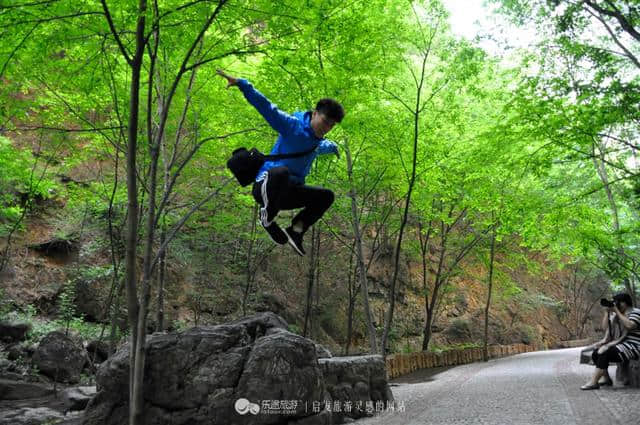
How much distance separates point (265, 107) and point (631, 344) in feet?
21.3

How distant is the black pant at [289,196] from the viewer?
3642 millimetres

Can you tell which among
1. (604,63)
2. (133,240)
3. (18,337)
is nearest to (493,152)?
(604,63)

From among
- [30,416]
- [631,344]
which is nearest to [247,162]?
[631,344]

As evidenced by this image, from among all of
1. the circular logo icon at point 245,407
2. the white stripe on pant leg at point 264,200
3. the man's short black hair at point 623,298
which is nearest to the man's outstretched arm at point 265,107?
the white stripe on pant leg at point 264,200

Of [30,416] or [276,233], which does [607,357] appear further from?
[30,416]

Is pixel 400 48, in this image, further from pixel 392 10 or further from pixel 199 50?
pixel 199 50

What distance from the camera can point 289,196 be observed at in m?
3.79

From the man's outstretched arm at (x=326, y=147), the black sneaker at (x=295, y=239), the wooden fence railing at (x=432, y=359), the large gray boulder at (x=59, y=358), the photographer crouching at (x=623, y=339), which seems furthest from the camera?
the wooden fence railing at (x=432, y=359)

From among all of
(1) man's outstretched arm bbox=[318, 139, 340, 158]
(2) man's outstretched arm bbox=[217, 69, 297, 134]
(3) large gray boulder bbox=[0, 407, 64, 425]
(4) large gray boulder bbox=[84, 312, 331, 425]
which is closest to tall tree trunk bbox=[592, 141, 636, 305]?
(4) large gray boulder bbox=[84, 312, 331, 425]

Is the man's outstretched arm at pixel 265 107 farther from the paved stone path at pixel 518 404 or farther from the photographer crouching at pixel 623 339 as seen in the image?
the photographer crouching at pixel 623 339

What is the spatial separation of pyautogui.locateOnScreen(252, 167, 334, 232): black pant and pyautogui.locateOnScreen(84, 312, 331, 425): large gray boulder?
2.61 m

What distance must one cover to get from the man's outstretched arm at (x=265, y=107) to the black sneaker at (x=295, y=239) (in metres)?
0.98

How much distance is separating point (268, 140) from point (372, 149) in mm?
2662

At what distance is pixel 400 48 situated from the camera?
8.91 m
